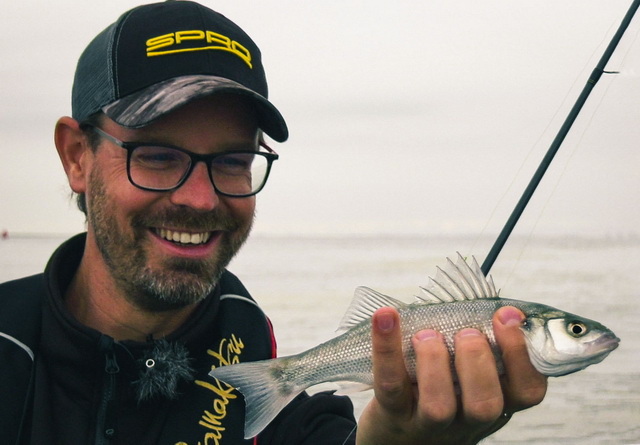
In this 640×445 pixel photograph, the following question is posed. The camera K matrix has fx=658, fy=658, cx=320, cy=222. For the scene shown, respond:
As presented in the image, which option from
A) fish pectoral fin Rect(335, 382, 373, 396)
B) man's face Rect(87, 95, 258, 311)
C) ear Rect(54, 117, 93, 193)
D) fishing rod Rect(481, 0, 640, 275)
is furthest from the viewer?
fishing rod Rect(481, 0, 640, 275)

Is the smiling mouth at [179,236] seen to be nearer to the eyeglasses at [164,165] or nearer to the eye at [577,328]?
the eyeglasses at [164,165]

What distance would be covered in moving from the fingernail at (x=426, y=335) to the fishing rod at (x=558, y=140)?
175 cm

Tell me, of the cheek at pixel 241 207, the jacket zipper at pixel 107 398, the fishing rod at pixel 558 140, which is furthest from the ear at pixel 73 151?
the fishing rod at pixel 558 140

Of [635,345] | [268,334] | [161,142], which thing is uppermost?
[161,142]

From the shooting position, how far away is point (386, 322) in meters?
2.27

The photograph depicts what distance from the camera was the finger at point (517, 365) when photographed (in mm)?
2369

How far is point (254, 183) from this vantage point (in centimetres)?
310

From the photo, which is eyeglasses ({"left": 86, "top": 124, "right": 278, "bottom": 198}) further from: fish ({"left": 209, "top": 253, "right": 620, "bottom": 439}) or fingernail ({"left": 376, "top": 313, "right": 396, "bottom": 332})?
fingernail ({"left": 376, "top": 313, "right": 396, "bottom": 332})

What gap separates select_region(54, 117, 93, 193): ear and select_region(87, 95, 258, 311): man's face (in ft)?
0.54

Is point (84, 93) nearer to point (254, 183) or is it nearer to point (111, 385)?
point (254, 183)

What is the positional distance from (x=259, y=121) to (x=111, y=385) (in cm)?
134

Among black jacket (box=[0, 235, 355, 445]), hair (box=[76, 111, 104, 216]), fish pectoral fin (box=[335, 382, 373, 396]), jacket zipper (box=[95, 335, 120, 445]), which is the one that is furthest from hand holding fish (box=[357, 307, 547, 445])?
hair (box=[76, 111, 104, 216])

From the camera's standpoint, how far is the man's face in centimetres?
283

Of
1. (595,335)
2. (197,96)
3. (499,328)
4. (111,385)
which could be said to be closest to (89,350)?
(111,385)
